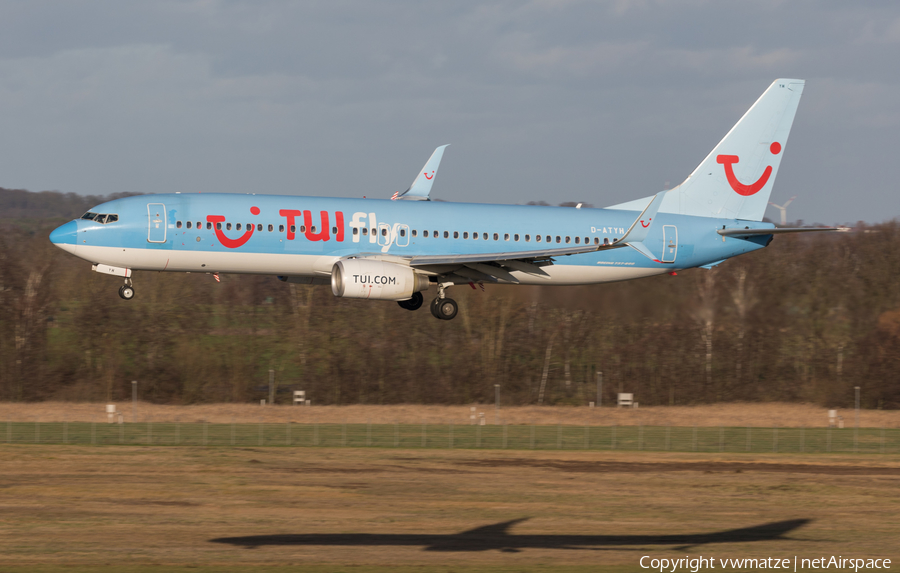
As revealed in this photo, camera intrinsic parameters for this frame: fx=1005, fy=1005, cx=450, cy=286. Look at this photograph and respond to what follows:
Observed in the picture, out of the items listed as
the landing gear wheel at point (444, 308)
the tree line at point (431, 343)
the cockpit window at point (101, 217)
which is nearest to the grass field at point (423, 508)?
the landing gear wheel at point (444, 308)

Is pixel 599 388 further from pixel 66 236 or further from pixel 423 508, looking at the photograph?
pixel 66 236

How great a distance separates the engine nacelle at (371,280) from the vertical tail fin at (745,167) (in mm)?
12054

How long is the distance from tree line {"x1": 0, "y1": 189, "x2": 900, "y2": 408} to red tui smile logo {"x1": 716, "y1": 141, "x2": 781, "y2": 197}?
2368 centimetres

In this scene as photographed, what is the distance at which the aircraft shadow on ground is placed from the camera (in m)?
29.3

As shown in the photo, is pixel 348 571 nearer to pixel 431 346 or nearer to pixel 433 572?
pixel 433 572

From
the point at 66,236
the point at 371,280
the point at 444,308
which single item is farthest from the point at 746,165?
the point at 66,236

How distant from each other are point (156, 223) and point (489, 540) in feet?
55.8

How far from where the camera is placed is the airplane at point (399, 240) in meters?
37.1

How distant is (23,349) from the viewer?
78562mm

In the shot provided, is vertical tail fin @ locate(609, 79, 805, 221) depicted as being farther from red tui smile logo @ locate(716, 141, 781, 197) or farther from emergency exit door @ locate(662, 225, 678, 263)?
emergency exit door @ locate(662, 225, 678, 263)

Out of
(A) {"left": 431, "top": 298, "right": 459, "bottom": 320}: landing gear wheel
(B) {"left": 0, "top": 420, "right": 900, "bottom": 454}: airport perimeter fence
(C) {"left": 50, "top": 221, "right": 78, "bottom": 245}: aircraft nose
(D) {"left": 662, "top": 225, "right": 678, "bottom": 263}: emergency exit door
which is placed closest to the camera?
(C) {"left": 50, "top": 221, "right": 78, "bottom": 245}: aircraft nose

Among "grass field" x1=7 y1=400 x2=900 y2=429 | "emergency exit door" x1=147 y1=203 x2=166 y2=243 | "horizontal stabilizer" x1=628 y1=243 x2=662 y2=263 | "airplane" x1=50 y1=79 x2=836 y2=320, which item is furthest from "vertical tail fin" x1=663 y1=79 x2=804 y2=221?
"grass field" x1=7 y1=400 x2=900 y2=429

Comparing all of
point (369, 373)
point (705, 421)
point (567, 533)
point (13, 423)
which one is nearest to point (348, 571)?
point (567, 533)

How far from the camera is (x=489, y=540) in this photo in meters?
30.5
